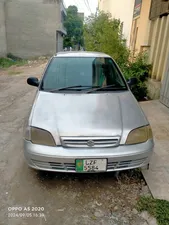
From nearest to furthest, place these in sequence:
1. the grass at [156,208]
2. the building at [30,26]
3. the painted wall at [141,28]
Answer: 1. the grass at [156,208]
2. the painted wall at [141,28]
3. the building at [30,26]

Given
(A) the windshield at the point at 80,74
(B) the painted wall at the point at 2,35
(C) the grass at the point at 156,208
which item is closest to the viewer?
(C) the grass at the point at 156,208

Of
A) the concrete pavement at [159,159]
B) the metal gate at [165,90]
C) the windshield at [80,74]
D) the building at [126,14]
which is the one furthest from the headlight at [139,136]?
the building at [126,14]

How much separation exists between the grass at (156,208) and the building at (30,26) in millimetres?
20182

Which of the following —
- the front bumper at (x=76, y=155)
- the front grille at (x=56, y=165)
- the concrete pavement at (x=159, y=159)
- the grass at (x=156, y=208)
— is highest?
the front bumper at (x=76, y=155)

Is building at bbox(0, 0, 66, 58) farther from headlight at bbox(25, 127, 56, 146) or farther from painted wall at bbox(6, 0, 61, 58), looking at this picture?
headlight at bbox(25, 127, 56, 146)

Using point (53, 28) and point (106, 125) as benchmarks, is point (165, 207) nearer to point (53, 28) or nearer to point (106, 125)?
point (106, 125)

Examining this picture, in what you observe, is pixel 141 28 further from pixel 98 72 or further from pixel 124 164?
pixel 124 164

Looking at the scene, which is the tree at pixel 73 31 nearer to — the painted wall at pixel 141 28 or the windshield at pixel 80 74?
the painted wall at pixel 141 28

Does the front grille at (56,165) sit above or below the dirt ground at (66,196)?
above

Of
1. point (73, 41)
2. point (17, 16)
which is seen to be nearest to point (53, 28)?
point (17, 16)

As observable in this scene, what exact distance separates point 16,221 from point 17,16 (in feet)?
69.9

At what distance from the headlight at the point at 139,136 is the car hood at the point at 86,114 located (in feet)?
0.19

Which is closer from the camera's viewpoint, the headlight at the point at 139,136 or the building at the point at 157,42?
the headlight at the point at 139,136

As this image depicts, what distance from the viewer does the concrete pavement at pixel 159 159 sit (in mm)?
2383
